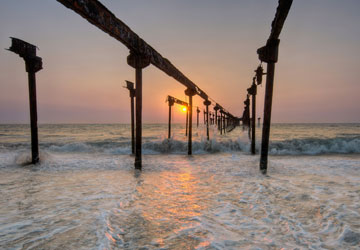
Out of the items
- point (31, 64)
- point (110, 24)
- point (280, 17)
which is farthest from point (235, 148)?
point (31, 64)

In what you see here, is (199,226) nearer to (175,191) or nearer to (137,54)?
(175,191)

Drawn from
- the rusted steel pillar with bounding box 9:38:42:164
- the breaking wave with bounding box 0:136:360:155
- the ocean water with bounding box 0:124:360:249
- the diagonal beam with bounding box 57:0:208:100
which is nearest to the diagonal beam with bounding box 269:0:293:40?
the diagonal beam with bounding box 57:0:208:100

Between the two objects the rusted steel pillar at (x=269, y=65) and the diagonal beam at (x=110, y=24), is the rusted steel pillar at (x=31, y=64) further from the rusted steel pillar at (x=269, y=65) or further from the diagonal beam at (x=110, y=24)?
the rusted steel pillar at (x=269, y=65)

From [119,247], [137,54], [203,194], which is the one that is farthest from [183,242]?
[137,54]

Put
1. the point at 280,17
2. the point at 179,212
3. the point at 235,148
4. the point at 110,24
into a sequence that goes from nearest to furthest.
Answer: the point at 179,212
the point at 110,24
the point at 280,17
the point at 235,148

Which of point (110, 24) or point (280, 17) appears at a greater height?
point (280, 17)

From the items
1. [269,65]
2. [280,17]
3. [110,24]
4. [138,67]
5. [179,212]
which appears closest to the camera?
[179,212]

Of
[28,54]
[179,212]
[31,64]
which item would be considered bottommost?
[179,212]

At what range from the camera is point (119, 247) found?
2.18m

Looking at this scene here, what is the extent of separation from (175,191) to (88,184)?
217cm

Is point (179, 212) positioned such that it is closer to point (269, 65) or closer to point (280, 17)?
point (280, 17)

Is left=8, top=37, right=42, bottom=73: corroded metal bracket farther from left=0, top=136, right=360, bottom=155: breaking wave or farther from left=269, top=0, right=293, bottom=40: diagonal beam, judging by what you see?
left=0, top=136, right=360, bottom=155: breaking wave

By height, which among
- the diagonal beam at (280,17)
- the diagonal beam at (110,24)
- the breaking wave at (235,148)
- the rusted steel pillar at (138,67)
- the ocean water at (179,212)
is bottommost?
the breaking wave at (235,148)

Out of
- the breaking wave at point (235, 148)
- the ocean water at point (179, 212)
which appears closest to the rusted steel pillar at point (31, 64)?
the ocean water at point (179, 212)
